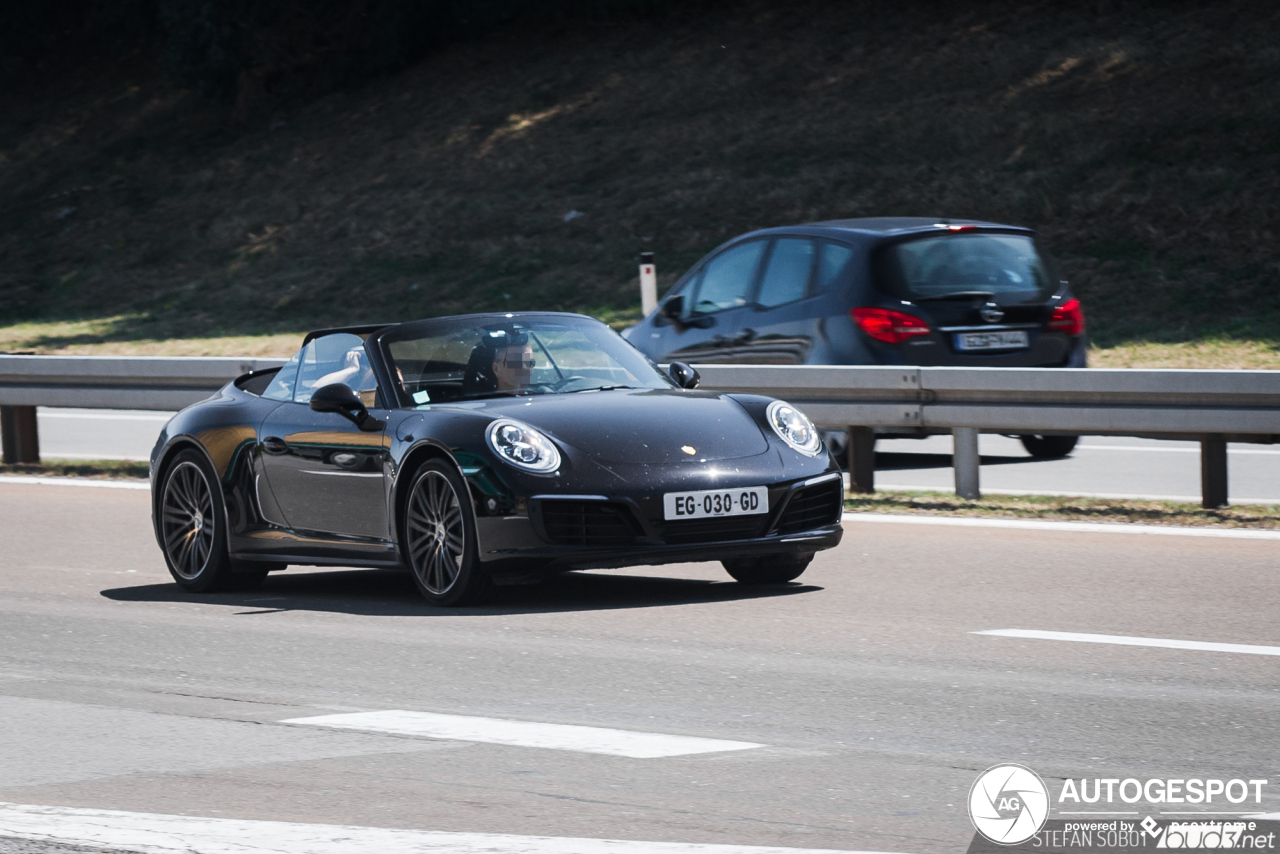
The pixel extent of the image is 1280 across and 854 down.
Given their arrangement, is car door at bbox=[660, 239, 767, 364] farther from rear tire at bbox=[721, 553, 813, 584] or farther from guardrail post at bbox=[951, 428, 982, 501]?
rear tire at bbox=[721, 553, 813, 584]

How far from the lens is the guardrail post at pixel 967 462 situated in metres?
11.5

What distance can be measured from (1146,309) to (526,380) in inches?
471

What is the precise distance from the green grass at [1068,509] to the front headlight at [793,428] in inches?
98.6

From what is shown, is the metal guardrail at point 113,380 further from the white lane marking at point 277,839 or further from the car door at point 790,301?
the white lane marking at point 277,839

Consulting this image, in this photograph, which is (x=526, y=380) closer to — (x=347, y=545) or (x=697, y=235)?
(x=347, y=545)

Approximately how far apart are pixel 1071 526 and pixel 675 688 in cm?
435

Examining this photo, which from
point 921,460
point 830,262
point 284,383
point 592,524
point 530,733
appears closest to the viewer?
point 530,733

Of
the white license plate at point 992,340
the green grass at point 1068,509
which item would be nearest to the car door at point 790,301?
the white license plate at point 992,340

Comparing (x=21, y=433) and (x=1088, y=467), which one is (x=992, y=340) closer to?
(x=1088, y=467)

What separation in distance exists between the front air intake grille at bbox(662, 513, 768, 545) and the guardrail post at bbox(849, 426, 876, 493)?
3.94 meters

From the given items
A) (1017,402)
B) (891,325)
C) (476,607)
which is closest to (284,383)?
(476,607)

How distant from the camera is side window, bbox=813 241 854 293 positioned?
12883 mm

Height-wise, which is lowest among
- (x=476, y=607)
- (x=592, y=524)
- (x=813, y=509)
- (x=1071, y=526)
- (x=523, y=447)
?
(x=1071, y=526)

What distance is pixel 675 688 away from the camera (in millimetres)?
6473
